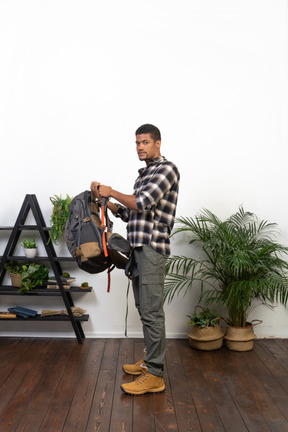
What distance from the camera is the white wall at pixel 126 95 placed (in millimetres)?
3963

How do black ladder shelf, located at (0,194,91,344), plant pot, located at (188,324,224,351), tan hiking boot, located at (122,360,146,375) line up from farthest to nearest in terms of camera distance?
black ladder shelf, located at (0,194,91,344) → plant pot, located at (188,324,224,351) → tan hiking boot, located at (122,360,146,375)

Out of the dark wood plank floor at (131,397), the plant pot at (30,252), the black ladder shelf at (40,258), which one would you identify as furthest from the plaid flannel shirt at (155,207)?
the plant pot at (30,252)

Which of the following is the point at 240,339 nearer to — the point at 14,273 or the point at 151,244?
the point at 151,244

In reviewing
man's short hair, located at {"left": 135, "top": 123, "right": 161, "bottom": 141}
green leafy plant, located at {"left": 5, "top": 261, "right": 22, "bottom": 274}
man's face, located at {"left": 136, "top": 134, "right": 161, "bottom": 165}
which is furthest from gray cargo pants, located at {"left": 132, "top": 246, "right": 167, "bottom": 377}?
green leafy plant, located at {"left": 5, "top": 261, "right": 22, "bottom": 274}

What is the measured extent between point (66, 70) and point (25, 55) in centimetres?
36

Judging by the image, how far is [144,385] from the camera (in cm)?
279

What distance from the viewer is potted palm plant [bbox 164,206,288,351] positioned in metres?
3.51

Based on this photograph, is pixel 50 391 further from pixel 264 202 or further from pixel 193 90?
pixel 193 90

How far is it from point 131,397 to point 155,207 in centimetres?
109

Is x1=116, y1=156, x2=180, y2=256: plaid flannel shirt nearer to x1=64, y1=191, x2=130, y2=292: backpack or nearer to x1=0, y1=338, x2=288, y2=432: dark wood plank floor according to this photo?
x1=64, y1=191, x2=130, y2=292: backpack

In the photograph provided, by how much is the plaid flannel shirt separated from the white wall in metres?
1.16

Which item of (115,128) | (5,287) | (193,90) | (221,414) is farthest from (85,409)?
(193,90)

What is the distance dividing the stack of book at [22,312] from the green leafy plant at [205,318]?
1.24 m

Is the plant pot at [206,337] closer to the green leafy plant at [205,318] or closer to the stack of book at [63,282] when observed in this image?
the green leafy plant at [205,318]
